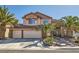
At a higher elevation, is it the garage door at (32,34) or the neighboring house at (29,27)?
the neighboring house at (29,27)

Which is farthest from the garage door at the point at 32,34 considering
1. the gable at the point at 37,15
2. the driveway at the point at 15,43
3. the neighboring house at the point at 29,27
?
the gable at the point at 37,15

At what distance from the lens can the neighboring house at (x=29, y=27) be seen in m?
8.83

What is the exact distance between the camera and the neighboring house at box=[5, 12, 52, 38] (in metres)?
8.83

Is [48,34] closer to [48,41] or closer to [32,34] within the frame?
[48,41]

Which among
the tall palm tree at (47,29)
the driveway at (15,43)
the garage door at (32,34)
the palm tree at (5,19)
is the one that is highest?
the palm tree at (5,19)

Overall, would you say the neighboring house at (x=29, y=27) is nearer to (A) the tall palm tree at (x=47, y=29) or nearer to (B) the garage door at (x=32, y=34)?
(B) the garage door at (x=32, y=34)

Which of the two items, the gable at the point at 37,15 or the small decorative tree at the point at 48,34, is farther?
the gable at the point at 37,15

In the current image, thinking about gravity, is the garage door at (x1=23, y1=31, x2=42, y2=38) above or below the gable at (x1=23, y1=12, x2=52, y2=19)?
below

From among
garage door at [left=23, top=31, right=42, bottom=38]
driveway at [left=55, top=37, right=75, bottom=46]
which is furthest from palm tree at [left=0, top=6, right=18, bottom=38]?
driveway at [left=55, top=37, right=75, bottom=46]

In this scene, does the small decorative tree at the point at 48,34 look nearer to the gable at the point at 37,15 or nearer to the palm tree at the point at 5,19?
the gable at the point at 37,15

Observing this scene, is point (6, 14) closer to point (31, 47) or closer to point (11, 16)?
point (11, 16)

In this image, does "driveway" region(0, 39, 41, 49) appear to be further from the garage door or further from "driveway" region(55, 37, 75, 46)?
"driveway" region(55, 37, 75, 46)

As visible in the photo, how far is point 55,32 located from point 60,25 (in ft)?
0.86

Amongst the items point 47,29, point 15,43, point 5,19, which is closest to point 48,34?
point 47,29
